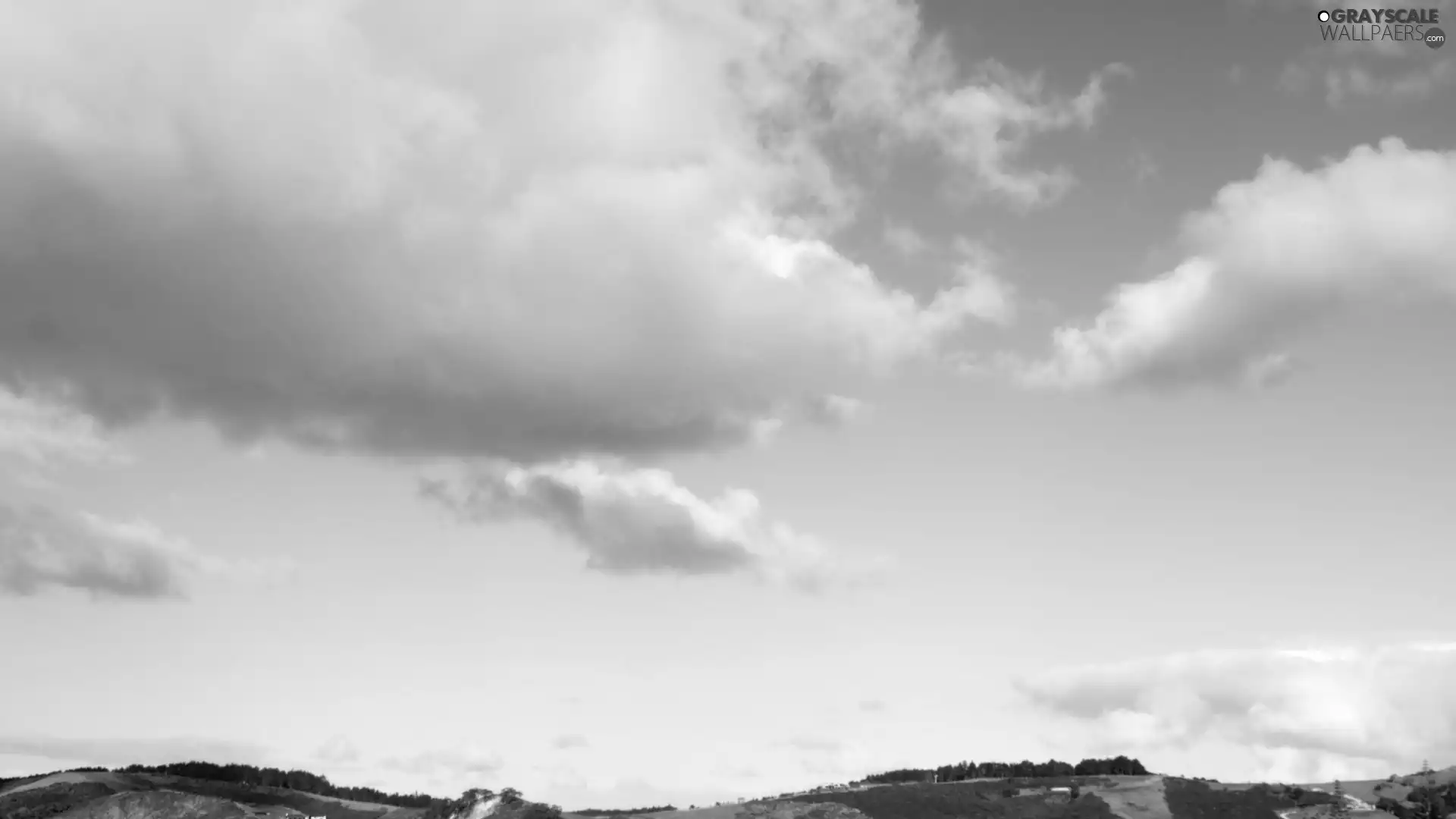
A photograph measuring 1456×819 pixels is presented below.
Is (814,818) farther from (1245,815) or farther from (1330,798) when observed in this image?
(1330,798)

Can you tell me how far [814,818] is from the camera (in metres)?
198

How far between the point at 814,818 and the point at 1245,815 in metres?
77.4

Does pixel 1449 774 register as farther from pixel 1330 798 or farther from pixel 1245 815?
pixel 1245 815

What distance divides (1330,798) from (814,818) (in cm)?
9251

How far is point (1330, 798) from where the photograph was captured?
650 ft

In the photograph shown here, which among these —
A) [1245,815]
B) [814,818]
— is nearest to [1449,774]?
[1245,815]

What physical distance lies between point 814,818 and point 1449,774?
114297 mm

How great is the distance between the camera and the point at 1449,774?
19838 cm

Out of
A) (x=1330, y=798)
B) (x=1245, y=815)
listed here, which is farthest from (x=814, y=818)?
(x=1330, y=798)

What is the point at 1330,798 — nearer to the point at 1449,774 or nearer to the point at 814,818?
the point at 1449,774

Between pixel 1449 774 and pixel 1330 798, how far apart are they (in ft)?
72.2

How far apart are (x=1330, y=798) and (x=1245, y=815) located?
15384mm

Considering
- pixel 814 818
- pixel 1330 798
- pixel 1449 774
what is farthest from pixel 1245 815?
pixel 814 818
